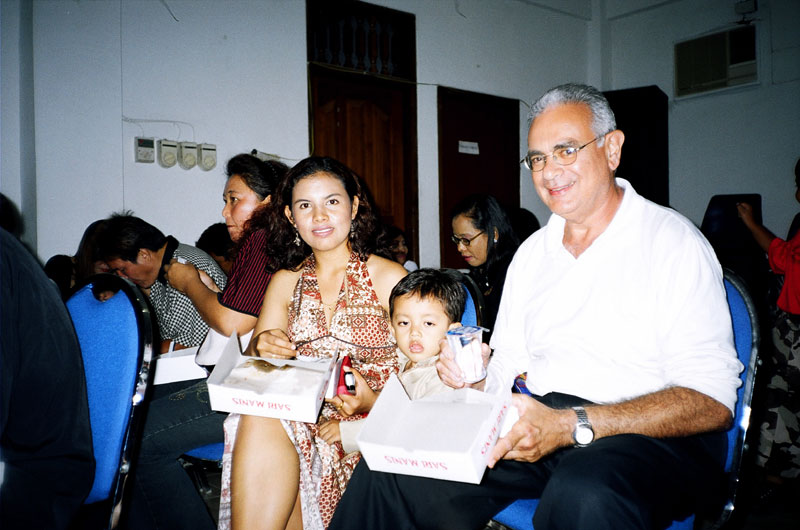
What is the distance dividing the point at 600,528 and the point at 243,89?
4.51 m

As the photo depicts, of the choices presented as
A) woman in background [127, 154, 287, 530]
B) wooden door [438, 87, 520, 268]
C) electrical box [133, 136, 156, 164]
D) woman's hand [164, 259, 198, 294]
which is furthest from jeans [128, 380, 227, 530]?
wooden door [438, 87, 520, 268]

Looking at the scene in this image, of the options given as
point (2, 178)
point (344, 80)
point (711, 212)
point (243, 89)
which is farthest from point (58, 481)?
point (711, 212)

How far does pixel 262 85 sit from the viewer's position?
4.68 meters

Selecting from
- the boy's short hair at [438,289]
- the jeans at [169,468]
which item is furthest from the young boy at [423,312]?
the jeans at [169,468]

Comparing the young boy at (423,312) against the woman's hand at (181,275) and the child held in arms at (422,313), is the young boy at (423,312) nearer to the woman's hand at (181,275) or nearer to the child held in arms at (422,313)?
the child held in arms at (422,313)

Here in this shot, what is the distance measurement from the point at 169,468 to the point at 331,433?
2.35ft

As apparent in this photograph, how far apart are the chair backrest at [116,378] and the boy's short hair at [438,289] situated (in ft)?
2.67

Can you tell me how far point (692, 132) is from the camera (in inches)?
254

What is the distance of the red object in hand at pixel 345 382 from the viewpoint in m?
1.50

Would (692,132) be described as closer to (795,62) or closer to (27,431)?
(795,62)

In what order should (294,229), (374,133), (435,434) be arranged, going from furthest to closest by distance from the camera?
1. (374,133)
2. (294,229)
3. (435,434)

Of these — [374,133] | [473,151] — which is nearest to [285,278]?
[374,133]

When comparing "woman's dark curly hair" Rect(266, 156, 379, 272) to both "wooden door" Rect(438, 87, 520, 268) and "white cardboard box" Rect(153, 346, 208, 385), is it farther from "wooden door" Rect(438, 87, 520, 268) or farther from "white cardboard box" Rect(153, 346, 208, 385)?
"wooden door" Rect(438, 87, 520, 268)

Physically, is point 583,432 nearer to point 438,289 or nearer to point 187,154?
point 438,289
